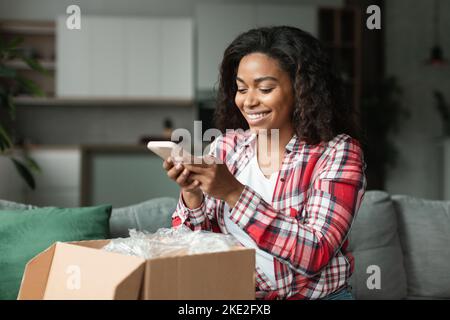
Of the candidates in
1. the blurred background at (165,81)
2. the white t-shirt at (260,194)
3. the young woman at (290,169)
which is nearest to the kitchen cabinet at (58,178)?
the blurred background at (165,81)

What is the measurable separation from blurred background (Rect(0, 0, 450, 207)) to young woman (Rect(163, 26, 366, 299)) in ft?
14.2

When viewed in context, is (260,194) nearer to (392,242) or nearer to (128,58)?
(392,242)

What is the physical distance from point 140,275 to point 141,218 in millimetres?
1179

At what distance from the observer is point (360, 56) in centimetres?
606

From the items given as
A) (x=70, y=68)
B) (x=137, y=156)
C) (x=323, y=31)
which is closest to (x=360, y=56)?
(x=323, y=31)

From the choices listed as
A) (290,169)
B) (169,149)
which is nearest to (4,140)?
(290,169)

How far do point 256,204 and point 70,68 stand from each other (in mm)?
5170

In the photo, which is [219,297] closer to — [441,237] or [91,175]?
[441,237]

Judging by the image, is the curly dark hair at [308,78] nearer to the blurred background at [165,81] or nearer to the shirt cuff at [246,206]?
the shirt cuff at [246,206]

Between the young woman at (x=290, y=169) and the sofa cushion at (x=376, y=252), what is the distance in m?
0.69

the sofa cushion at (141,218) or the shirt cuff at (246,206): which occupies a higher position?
the shirt cuff at (246,206)

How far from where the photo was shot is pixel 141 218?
1.90 metres

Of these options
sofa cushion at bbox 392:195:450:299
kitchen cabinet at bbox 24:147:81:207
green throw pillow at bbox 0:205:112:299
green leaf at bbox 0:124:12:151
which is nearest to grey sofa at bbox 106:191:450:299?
sofa cushion at bbox 392:195:450:299

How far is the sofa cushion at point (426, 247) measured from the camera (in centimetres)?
200
